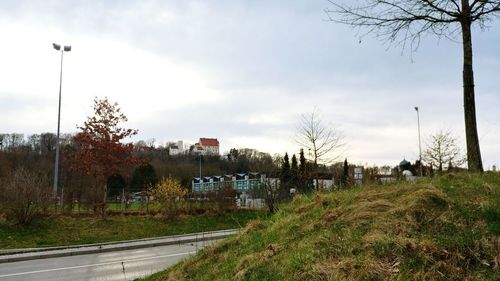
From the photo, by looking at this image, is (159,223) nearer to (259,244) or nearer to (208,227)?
(208,227)

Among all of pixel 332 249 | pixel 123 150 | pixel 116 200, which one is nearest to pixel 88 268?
pixel 332 249

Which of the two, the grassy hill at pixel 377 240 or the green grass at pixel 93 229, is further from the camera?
the green grass at pixel 93 229

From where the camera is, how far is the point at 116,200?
2819cm

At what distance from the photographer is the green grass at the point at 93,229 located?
1867 centimetres

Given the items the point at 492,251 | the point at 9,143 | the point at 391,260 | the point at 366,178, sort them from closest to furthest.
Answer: the point at 492,251 < the point at 391,260 < the point at 366,178 < the point at 9,143

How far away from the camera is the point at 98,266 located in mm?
13016

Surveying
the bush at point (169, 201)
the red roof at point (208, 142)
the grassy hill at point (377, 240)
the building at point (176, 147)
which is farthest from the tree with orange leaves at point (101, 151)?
the red roof at point (208, 142)

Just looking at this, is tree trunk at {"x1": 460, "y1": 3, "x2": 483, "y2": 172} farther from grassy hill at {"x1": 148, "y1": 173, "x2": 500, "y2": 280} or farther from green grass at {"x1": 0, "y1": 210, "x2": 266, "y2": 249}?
green grass at {"x1": 0, "y1": 210, "x2": 266, "y2": 249}

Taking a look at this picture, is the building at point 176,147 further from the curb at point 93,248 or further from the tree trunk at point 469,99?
the tree trunk at point 469,99

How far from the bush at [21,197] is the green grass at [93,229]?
452 mm

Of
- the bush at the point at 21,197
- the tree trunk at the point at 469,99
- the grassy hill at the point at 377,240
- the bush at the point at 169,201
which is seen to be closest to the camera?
the grassy hill at the point at 377,240

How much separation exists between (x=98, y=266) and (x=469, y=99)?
1022 cm

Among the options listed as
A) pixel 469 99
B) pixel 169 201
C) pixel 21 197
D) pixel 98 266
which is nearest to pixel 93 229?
pixel 21 197

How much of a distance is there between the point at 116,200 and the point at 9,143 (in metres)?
71.2
